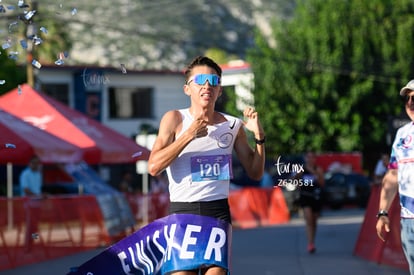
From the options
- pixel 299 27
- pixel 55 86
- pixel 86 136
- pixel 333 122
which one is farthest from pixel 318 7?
pixel 86 136

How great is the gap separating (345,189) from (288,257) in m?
20.5

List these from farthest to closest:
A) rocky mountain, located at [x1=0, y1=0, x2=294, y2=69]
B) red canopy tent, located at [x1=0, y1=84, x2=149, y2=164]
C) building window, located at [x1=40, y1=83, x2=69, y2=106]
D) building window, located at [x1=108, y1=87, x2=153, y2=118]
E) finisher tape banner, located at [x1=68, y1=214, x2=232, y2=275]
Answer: rocky mountain, located at [x1=0, y1=0, x2=294, y2=69] < building window, located at [x1=108, y1=87, x2=153, y2=118] < building window, located at [x1=40, y1=83, x2=69, y2=106] < red canopy tent, located at [x1=0, y1=84, x2=149, y2=164] < finisher tape banner, located at [x1=68, y1=214, x2=232, y2=275]

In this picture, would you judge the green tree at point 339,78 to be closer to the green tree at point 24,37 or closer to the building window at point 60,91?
the building window at point 60,91

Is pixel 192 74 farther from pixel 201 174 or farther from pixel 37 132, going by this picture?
pixel 37 132

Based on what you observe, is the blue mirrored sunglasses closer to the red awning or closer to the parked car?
the red awning

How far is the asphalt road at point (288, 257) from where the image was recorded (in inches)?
548

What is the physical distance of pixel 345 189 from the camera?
1431 inches

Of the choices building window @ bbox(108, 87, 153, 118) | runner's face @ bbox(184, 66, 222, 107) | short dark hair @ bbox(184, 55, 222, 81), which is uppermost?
short dark hair @ bbox(184, 55, 222, 81)

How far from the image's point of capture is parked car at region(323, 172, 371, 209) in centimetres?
3591

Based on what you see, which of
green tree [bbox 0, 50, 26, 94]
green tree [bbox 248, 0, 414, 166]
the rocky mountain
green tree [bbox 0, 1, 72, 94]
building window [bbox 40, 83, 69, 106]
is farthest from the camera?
the rocky mountain

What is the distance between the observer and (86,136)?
19.8m

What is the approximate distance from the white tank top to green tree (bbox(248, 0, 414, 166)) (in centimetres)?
3907

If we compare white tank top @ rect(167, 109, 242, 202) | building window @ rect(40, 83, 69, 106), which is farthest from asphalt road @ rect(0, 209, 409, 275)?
building window @ rect(40, 83, 69, 106)

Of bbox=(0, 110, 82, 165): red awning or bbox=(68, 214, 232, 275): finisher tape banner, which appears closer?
bbox=(68, 214, 232, 275): finisher tape banner
